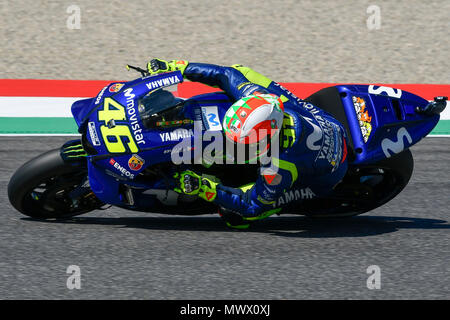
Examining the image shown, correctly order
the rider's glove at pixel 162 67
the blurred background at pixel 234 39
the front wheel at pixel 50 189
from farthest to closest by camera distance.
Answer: the blurred background at pixel 234 39 → the rider's glove at pixel 162 67 → the front wheel at pixel 50 189

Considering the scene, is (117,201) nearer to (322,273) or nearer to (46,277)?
(46,277)

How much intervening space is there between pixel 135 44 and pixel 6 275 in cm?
892

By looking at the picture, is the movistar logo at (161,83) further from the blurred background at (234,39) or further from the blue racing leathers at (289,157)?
the blurred background at (234,39)

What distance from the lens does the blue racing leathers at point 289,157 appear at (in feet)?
17.9

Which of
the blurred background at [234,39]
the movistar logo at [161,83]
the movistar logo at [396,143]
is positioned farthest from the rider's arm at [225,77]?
the blurred background at [234,39]

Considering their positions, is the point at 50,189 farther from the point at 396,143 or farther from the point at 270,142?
the point at 396,143

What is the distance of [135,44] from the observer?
13430mm

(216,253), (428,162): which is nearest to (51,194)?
(216,253)

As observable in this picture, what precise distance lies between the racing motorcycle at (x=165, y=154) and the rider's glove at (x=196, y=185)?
0.35ft

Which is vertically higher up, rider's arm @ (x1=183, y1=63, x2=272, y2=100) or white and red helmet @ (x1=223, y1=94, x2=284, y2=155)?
rider's arm @ (x1=183, y1=63, x2=272, y2=100)

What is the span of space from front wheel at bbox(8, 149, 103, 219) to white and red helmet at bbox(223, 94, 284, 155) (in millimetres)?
1190

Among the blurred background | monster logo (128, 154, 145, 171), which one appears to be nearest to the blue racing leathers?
monster logo (128, 154, 145, 171)

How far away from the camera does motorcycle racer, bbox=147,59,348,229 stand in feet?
17.1

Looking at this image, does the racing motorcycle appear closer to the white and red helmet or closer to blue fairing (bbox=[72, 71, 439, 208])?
blue fairing (bbox=[72, 71, 439, 208])
